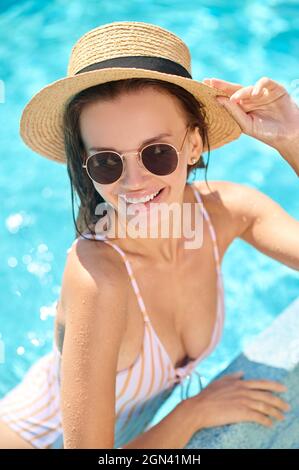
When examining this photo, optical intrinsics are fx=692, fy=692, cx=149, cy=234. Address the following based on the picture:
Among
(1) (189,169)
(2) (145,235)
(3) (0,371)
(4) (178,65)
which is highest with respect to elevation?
(4) (178,65)

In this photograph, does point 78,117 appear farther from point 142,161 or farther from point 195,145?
point 195,145

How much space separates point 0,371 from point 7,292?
0.62 meters

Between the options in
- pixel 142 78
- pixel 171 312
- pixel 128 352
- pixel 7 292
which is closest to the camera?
pixel 142 78

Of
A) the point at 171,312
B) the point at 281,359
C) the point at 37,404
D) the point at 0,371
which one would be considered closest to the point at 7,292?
the point at 0,371

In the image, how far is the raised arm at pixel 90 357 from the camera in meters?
2.56

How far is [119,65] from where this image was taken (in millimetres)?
2434

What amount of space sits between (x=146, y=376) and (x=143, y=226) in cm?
66

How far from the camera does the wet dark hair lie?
2.48 m

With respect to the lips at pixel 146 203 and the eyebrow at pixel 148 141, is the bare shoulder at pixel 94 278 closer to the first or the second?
the lips at pixel 146 203

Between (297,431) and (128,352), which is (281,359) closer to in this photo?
(297,431)

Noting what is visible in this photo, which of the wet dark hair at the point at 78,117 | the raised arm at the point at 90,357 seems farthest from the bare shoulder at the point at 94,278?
the wet dark hair at the point at 78,117

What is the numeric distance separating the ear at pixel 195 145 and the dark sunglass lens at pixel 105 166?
0.40 m

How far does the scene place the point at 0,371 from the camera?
450 centimetres

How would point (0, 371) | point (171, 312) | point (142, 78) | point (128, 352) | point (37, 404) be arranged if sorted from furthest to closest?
point (0, 371) → point (37, 404) → point (171, 312) → point (128, 352) → point (142, 78)
